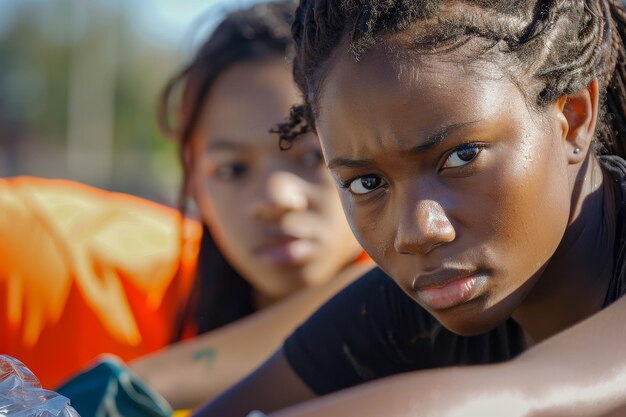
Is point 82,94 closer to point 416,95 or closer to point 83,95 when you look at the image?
point 83,95

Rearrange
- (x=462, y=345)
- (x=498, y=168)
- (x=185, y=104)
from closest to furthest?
(x=498, y=168), (x=462, y=345), (x=185, y=104)

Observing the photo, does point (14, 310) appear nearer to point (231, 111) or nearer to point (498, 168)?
point (231, 111)

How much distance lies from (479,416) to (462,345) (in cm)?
63

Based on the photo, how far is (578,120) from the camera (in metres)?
1.31

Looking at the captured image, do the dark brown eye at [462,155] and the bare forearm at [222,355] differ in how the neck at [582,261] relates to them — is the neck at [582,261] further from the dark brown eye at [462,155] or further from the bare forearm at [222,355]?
the bare forearm at [222,355]

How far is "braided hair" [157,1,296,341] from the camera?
2.54 m

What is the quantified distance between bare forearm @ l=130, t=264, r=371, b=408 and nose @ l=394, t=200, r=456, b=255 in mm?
1059

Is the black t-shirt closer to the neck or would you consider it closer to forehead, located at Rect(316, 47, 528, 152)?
the neck

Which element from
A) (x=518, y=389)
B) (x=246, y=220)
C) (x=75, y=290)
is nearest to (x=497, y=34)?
(x=518, y=389)

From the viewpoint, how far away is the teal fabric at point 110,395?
5.24 feet

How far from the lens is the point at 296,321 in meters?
2.27

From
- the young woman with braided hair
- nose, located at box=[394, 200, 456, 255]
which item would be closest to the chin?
the young woman with braided hair

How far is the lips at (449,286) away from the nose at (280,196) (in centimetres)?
101

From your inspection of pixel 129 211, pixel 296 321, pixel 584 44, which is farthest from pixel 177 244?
pixel 584 44
